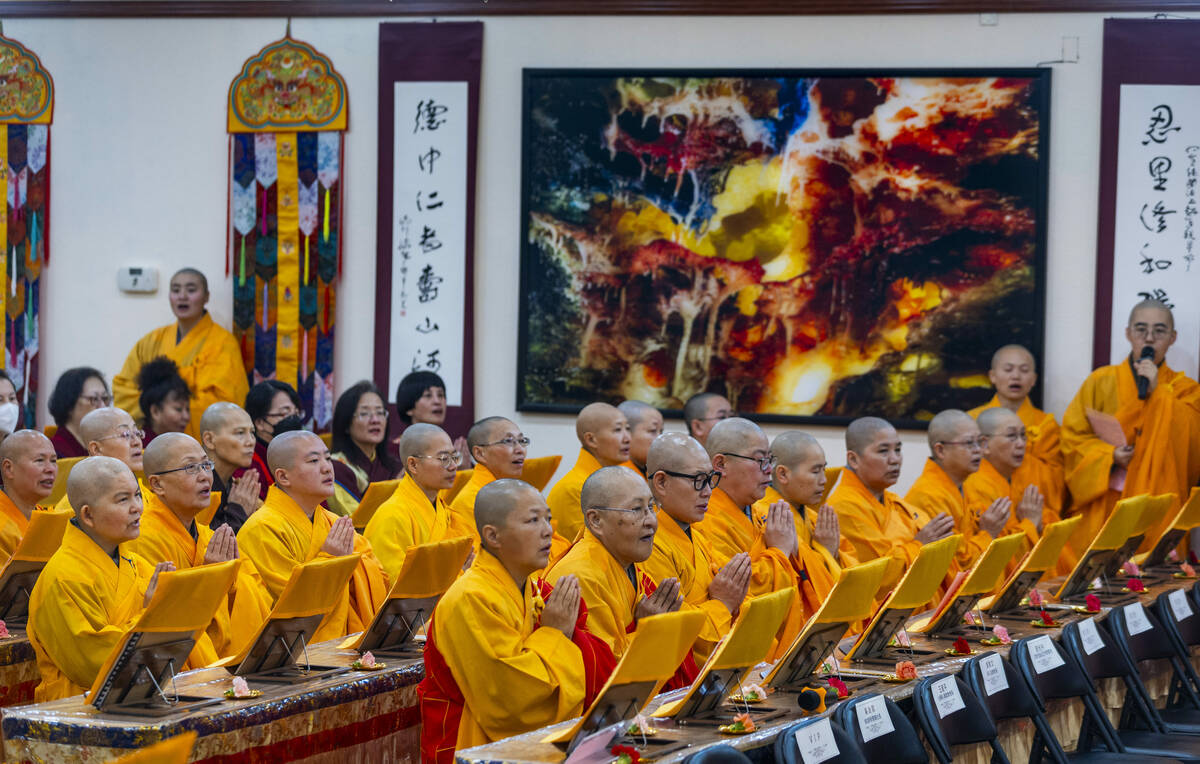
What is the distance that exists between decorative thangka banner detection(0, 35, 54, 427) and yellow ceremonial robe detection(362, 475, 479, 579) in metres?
4.39

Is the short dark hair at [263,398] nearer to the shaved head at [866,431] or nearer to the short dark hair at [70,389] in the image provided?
the short dark hair at [70,389]

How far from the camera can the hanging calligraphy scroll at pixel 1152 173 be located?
27.1 ft

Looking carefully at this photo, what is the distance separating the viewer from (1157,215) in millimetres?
8289

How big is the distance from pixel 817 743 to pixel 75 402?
466 cm

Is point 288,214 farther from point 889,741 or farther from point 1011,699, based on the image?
point 889,741

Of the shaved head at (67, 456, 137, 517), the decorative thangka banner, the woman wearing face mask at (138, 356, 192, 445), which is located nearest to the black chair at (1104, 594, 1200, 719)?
the shaved head at (67, 456, 137, 517)

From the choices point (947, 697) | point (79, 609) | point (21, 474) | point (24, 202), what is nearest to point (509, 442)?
point (21, 474)

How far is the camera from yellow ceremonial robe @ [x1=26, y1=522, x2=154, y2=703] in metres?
4.15

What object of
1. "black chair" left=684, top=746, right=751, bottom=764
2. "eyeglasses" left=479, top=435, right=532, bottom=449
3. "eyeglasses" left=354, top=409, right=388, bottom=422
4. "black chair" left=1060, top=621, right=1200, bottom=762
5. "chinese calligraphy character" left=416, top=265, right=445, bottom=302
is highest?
"chinese calligraphy character" left=416, top=265, right=445, bottom=302

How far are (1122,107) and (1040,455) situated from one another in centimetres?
201

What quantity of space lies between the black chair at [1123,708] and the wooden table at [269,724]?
186 centimetres

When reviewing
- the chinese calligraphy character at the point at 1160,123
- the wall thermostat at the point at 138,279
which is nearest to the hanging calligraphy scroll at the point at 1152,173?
the chinese calligraphy character at the point at 1160,123

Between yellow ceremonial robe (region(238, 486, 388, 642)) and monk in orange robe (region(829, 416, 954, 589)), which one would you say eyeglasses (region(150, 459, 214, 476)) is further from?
monk in orange robe (region(829, 416, 954, 589))

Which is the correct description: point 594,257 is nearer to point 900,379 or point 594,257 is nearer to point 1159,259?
point 900,379
